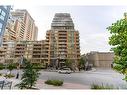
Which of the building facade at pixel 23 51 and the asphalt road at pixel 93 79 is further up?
the building facade at pixel 23 51

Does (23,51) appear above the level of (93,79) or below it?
above

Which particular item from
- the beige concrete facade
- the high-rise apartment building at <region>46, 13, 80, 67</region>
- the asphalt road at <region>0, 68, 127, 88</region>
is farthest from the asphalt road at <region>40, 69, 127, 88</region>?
the beige concrete facade

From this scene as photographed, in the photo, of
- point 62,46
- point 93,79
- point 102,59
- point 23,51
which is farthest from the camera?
point 102,59

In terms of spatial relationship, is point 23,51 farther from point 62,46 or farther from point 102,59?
point 102,59

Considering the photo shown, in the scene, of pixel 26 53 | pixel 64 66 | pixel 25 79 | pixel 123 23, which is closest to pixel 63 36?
pixel 64 66

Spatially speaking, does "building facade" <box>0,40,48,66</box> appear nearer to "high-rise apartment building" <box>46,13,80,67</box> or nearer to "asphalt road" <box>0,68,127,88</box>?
"high-rise apartment building" <box>46,13,80,67</box>

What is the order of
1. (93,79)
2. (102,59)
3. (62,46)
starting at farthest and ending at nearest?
(102,59) < (62,46) < (93,79)

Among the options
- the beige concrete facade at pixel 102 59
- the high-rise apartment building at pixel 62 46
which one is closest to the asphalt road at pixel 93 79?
the high-rise apartment building at pixel 62 46

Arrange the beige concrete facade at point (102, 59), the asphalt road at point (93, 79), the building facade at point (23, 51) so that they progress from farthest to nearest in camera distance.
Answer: the beige concrete facade at point (102, 59) < the building facade at point (23, 51) < the asphalt road at point (93, 79)

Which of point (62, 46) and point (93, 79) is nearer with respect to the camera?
point (93, 79)

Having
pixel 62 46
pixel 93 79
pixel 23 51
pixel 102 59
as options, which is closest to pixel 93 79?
pixel 93 79

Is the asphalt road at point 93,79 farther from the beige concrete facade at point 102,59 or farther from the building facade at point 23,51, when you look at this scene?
the beige concrete facade at point 102,59

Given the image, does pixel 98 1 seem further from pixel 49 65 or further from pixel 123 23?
pixel 49 65

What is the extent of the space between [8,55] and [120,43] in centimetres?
2751
